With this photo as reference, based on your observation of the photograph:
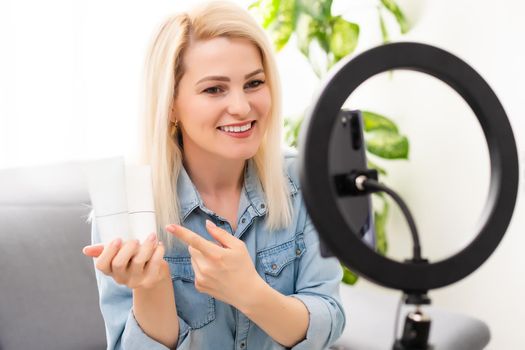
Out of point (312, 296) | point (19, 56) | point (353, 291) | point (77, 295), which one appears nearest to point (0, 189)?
point (77, 295)

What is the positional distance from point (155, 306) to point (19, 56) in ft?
2.99

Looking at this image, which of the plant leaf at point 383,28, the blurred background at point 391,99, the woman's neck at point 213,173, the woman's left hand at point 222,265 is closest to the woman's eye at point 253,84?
the woman's neck at point 213,173

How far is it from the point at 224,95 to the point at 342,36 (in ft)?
3.09

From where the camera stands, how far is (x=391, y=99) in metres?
2.11

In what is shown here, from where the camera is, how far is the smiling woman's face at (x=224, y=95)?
0.96 metres

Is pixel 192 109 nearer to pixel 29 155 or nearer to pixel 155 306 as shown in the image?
pixel 155 306

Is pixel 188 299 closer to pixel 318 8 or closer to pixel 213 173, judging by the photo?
pixel 213 173

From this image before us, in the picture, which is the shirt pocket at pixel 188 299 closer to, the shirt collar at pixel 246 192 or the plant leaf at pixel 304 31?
the shirt collar at pixel 246 192

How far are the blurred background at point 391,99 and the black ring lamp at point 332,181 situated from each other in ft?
2.95

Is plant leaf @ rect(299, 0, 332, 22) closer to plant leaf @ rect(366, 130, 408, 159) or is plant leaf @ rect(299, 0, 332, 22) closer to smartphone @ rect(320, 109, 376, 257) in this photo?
plant leaf @ rect(366, 130, 408, 159)

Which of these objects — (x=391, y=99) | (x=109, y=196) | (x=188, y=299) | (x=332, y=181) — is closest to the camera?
(x=332, y=181)

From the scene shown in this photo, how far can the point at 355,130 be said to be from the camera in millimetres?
498

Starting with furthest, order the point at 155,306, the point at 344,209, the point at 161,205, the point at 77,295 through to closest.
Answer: the point at 77,295 → the point at 161,205 → the point at 155,306 → the point at 344,209

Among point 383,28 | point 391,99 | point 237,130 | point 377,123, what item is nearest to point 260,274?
point 237,130
